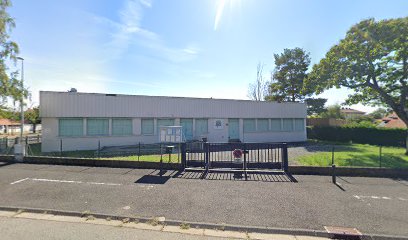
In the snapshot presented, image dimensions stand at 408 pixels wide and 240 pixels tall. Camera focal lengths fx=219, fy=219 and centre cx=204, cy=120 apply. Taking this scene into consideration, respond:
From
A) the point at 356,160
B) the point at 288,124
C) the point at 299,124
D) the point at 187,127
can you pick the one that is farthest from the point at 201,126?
the point at 356,160

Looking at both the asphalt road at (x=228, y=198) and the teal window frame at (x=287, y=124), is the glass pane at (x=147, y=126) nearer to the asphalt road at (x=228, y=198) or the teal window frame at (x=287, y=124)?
the asphalt road at (x=228, y=198)

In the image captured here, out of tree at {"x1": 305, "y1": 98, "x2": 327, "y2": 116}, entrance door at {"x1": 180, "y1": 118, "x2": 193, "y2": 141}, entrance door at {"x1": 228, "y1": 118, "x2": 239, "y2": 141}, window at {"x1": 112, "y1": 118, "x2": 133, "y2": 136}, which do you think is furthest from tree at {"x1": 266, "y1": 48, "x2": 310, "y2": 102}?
window at {"x1": 112, "y1": 118, "x2": 133, "y2": 136}

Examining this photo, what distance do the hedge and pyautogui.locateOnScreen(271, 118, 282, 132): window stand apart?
7384 mm

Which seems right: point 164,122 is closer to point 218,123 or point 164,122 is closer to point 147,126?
point 147,126

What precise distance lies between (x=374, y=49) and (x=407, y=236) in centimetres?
1445

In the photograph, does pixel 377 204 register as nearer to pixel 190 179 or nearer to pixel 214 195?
pixel 214 195

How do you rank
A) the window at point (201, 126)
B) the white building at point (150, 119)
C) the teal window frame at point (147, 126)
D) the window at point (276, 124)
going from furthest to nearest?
1. the window at point (276, 124)
2. the window at point (201, 126)
3. the teal window frame at point (147, 126)
4. the white building at point (150, 119)

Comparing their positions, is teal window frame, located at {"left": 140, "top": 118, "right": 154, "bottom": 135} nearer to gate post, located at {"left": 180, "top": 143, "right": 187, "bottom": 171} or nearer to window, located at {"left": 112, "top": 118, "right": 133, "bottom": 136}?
window, located at {"left": 112, "top": 118, "right": 133, "bottom": 136}

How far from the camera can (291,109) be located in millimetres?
24844

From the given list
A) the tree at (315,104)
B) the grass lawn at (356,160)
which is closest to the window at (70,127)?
the grass lawn at (356,160)

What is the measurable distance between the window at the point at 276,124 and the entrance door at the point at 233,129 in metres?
4.43

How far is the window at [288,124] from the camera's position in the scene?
2469 centimetres

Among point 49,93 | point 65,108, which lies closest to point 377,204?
point 65,108

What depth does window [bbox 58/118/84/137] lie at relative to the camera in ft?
54.7
